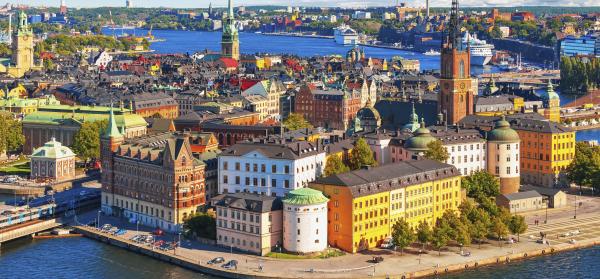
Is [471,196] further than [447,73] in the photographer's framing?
No

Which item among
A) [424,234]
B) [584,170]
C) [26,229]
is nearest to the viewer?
[424,234]

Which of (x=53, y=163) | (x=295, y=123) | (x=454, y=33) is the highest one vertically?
(x=454, y=33)

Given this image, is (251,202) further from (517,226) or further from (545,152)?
(545,152)

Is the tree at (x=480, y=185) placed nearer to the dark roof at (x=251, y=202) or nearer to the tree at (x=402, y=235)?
the tree at (x=402, y=235)

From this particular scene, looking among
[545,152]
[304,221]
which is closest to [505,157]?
[545,152]

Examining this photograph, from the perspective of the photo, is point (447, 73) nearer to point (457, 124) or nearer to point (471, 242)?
point (457, 124)

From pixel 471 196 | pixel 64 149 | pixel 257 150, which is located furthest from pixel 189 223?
pixel 64 149

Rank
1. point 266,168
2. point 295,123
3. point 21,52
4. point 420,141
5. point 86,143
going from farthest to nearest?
point 21,52 → point 295,123 → point 86,143 → point 420,141 → point 266,168
